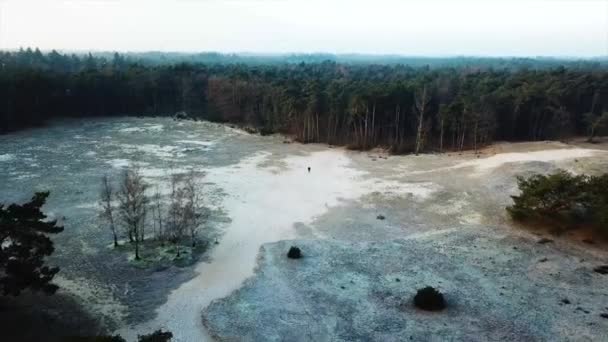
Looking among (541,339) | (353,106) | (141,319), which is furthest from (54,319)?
(353,106)

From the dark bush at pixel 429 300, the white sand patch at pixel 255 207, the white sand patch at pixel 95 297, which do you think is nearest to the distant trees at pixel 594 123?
the white sand patch at pixel 255 207

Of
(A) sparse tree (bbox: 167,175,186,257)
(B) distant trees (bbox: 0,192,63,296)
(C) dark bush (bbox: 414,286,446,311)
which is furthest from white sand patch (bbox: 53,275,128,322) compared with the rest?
(C) dark bush (bbox: 414,286,446,311)

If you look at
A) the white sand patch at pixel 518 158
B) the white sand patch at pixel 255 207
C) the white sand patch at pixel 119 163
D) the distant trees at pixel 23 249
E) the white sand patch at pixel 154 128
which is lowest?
the white sand patch at pixel 255 207

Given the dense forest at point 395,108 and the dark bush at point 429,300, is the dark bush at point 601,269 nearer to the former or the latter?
the dark bush at point 429,300

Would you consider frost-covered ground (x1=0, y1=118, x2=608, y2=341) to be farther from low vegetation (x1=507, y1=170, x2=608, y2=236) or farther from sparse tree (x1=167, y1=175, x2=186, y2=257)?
sparse tree (x1=167, y1=175, x2=186, y2=257)

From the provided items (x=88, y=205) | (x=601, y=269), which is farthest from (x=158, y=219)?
(x=601, y=269)

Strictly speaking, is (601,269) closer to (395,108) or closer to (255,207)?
(255,207)
